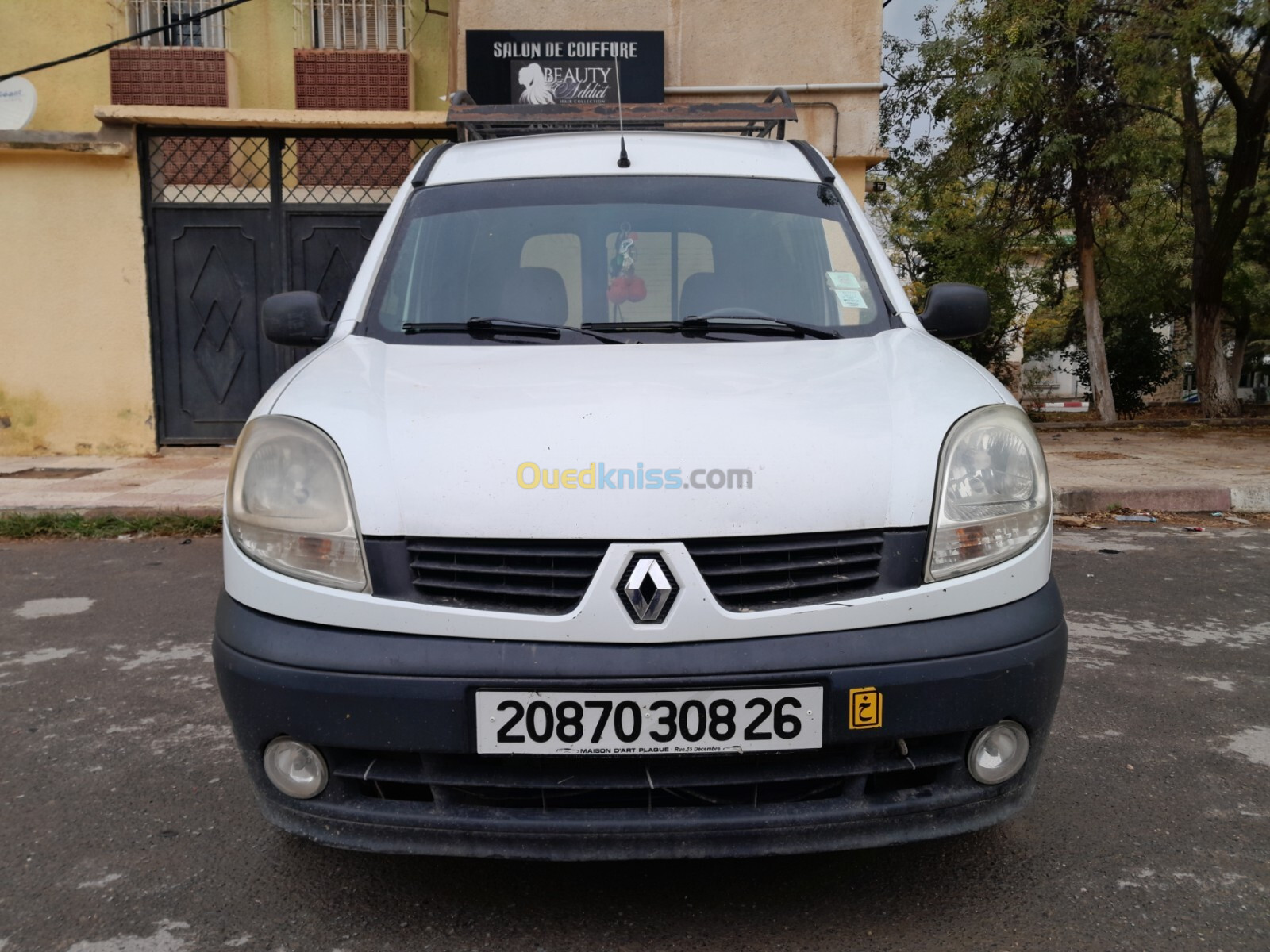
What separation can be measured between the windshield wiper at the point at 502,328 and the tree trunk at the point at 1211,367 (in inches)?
572

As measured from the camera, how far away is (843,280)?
321 cm

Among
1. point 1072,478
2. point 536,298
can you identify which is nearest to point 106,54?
point 1072,478

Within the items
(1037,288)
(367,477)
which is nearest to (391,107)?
(367,477)

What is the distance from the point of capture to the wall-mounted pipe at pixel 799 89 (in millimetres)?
10531

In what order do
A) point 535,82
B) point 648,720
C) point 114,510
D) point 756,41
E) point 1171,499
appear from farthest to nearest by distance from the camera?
point 756,41
point 535,82
point 1171,499
point 114,510
point 648,720

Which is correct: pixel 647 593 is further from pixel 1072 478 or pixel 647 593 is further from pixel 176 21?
pixel 176 21

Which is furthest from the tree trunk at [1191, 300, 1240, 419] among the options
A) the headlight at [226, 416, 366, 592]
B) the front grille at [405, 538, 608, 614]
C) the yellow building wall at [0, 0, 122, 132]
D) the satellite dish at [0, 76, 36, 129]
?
the headlight at [226, 416, 366, 592]

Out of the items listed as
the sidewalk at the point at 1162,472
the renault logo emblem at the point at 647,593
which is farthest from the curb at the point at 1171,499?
the renault logo emblem at the point at 647,593

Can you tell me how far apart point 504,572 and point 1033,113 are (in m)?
13.0

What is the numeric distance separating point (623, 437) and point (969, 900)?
121 cm

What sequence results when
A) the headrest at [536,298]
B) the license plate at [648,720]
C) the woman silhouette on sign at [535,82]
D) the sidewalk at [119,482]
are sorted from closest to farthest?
Result: the license plate at [648,720]
the headrest at [536,298]
the sidewalk at [119,482]
the woman silhouette on sign at [535,82]

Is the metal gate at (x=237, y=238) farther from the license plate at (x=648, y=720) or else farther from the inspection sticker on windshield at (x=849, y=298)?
the license plate at (x=648, y=720)

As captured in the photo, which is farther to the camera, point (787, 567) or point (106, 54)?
point (106, 54)

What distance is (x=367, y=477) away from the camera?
86.1 inches
